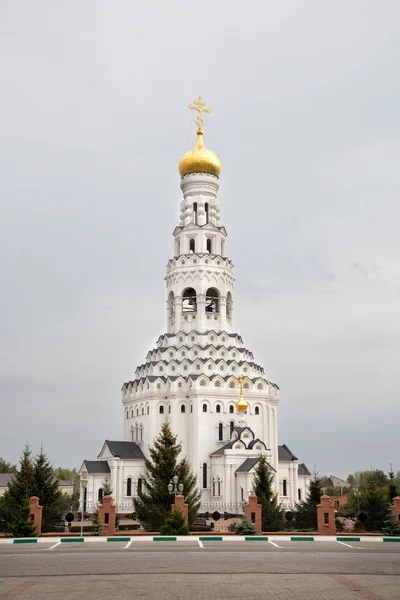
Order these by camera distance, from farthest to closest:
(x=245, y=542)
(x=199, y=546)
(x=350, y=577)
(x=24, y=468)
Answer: (x=24, y=468)
(x=245, y=542)
(x=199, y=546)
(x=350, y=577)

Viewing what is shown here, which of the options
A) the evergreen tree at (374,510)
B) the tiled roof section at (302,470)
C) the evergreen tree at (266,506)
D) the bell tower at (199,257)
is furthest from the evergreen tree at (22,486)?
the tiled roof section at (302,470)

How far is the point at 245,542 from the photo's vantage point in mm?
25188

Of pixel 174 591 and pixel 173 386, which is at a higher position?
pixel 173 386

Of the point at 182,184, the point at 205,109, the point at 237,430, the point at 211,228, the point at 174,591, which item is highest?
the point at 205,109

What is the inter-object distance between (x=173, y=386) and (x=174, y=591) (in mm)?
40728

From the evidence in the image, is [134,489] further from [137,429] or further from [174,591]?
[174,591]

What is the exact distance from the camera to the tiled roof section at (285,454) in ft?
183

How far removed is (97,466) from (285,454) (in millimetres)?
14640

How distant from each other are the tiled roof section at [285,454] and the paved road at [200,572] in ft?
109

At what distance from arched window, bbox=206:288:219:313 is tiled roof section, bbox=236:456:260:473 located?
13220 mm

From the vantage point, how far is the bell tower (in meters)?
56.9

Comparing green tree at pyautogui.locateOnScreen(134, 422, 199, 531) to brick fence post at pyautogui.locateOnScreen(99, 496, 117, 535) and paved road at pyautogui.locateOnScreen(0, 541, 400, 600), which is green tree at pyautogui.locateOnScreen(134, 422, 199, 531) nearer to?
brick fence post at pyautogui.locateOnScreen(99, 496, 117, 535)

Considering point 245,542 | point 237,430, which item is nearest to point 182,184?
point 237,430

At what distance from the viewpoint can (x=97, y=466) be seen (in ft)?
173
